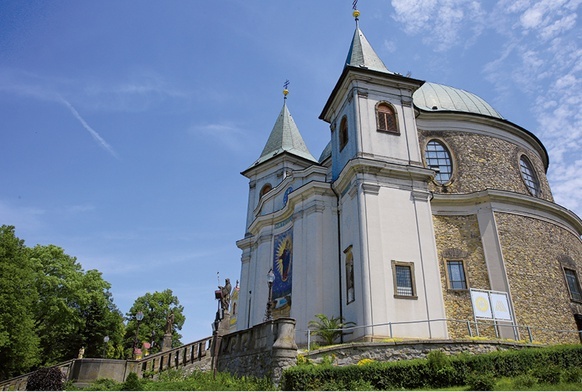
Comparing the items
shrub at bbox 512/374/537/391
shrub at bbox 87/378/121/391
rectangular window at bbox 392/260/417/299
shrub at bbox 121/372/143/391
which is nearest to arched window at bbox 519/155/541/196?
rectangular window at bbox 392/260/417/299

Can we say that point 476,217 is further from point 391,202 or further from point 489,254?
point 391,202

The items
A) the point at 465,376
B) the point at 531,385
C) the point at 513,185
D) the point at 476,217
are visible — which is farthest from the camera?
the point at 513,185

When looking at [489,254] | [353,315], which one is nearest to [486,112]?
[489,254]

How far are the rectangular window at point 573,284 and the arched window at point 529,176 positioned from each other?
4.83 metres

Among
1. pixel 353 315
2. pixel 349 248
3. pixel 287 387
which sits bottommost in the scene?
pixel 287 387

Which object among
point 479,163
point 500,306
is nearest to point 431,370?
point 500,306

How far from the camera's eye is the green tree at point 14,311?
93.6ft

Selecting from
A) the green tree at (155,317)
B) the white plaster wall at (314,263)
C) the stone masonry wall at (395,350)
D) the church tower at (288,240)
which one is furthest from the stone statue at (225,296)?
the green tree at (155,317)

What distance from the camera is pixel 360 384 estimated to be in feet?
40.2

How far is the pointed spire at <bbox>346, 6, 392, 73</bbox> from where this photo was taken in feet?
84.0

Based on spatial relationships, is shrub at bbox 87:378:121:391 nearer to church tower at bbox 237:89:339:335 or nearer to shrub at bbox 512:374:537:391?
church tower at bbox 237:89:339:335

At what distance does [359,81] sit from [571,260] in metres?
14.7

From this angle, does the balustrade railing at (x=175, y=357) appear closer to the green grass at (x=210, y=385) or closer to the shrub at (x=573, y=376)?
the green grass at (x=210, y=385)

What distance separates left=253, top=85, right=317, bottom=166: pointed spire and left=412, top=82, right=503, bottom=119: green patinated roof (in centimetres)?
952
